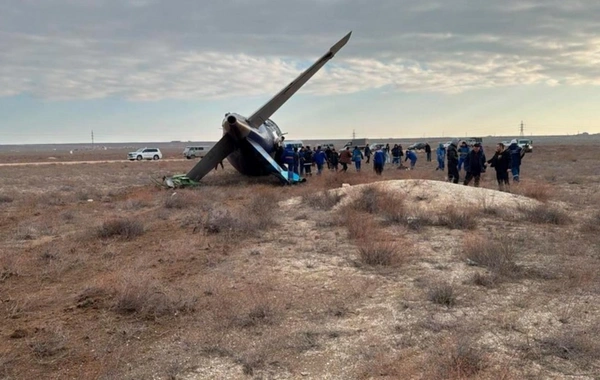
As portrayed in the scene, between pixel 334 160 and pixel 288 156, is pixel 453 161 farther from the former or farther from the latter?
pixel 334 160

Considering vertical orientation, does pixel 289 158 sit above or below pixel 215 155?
below

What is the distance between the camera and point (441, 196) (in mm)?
14312

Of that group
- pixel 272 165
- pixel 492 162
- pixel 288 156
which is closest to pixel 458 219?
pixel 492 162

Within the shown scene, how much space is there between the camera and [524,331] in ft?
18.3

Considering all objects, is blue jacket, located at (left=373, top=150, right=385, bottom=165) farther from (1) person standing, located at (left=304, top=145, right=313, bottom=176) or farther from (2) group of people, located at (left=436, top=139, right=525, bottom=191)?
(2) group of people, located at (left=436, top=139, right=525, bottom=191)

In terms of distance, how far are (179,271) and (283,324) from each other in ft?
10.1

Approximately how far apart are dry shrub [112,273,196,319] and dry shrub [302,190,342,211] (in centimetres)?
825

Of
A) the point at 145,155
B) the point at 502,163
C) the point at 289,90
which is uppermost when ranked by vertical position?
the point at 289,90

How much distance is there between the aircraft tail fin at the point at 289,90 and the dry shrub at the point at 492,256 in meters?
14.2

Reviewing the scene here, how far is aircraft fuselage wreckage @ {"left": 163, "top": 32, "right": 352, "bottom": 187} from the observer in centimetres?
2069

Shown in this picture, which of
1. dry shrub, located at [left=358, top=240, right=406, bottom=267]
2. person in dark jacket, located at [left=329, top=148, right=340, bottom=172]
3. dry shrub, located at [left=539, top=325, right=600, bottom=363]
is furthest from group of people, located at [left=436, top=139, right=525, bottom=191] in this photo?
dry shrub, located at [left=539, top=325, right=600, bottom=363]

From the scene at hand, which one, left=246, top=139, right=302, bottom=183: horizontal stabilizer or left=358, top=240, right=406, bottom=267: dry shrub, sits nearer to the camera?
left=358, top=240, right=406, bottom=267: dry shrub

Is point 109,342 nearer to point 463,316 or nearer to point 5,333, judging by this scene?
point 5,333

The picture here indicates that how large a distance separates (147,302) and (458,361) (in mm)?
4008
